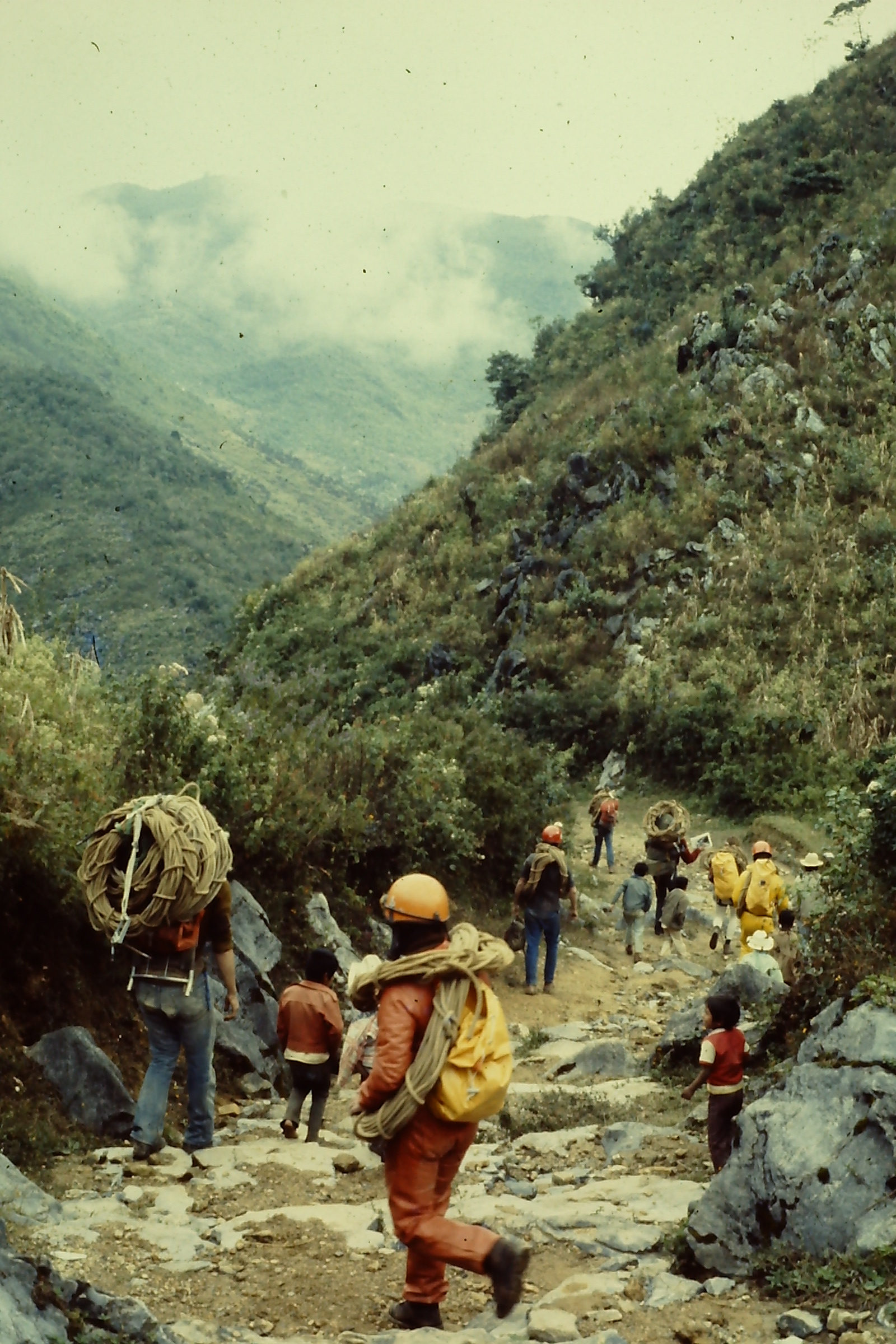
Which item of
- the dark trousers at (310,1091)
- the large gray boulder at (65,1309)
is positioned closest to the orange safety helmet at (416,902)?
the large gray boulder at (65,1309)

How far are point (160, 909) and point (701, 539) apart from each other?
26872 millimetres

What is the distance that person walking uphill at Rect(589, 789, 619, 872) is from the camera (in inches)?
739

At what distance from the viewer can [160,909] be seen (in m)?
6.15

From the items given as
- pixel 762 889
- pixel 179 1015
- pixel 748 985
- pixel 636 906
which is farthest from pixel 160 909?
pixel 636 906

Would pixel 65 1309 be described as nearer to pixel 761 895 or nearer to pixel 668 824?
pixel 761 895

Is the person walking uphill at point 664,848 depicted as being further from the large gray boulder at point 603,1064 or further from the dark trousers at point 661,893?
the large gray boulder at point 603,1064

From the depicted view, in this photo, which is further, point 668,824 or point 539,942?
point 668,824

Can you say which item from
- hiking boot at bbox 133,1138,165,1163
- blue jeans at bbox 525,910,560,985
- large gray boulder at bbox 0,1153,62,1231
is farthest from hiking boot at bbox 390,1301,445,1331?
blue jeans at bbox 525,910,560,985

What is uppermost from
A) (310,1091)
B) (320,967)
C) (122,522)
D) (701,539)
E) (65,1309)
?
(122,522)

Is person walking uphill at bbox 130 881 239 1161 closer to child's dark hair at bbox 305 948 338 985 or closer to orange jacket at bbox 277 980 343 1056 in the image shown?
orange jacket at bbox 277 980 343 1056

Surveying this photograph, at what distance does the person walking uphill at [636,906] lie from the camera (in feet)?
45.6

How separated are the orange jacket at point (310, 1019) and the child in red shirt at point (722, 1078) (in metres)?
1.99

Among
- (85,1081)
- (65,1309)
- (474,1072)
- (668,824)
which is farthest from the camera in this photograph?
(668,824)

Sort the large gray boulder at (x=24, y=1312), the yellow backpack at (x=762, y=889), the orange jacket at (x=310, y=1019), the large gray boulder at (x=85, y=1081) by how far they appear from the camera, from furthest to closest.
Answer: the yellow backpack at (x=762, y=889) < the orange jacket at (x=310, y=1019) < the large gray boulder at (x=85, y=1081) < the large gray boulder at (x=24, y=1312)
